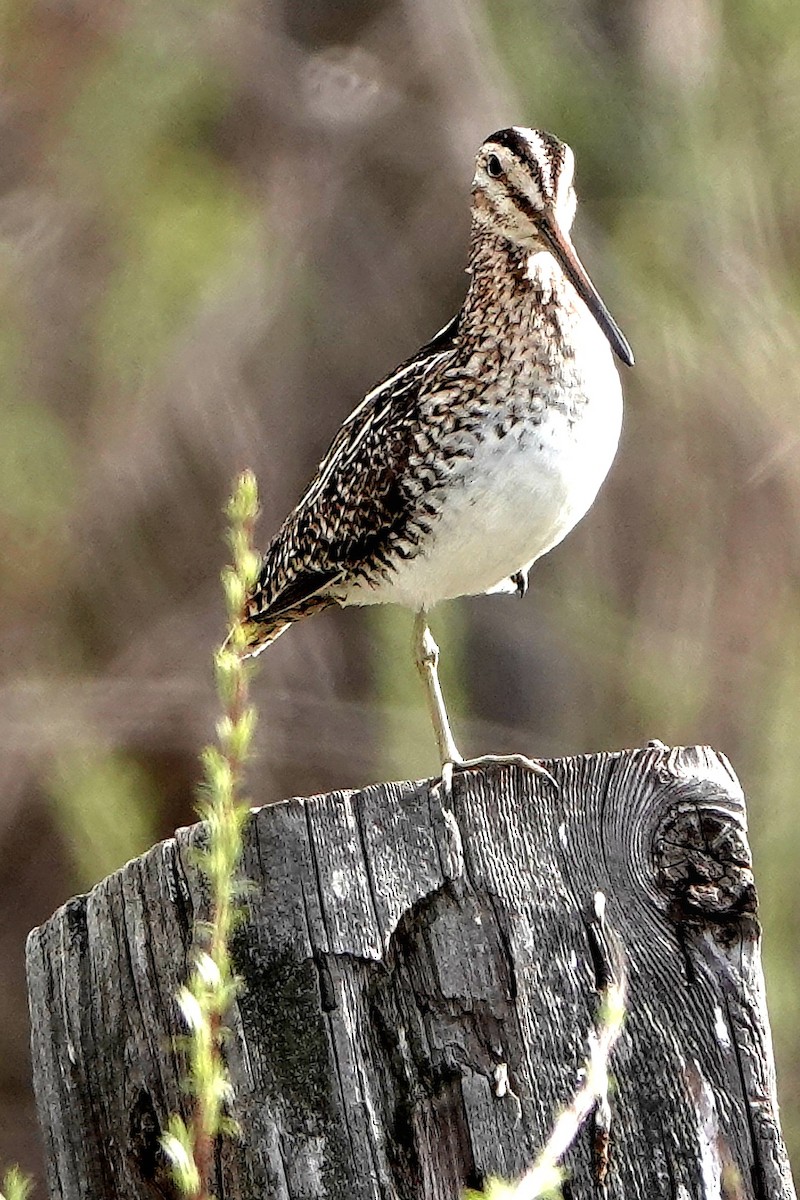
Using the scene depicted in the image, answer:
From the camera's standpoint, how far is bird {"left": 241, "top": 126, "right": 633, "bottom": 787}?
3.54 m

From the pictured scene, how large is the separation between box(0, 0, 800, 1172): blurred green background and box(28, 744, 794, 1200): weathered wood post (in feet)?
11.1

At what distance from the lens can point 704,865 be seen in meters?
2.14

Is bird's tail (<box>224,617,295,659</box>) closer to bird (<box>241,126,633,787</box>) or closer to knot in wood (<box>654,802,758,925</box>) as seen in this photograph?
bird (<box>241,126,633,787</box>)

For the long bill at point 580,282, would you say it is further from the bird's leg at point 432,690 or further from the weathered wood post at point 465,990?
the weathered wood post at point 465,990

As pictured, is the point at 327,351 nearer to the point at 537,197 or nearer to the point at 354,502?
the point at 354,502

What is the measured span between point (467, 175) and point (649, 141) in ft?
2.11

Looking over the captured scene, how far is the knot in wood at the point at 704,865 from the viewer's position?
6.97ft

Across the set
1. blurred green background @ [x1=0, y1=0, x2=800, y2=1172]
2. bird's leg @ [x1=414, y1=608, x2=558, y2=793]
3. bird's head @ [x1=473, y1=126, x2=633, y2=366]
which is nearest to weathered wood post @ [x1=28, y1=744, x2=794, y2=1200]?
bird's leg @ [x1=414, y1=608, x2=558, y2=793]

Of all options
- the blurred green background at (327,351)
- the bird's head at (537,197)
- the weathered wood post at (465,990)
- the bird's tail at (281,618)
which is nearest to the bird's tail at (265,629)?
the bird's tail at (281,618)

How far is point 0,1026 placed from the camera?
19.7 ft

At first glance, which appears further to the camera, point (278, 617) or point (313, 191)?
point (313, 191)

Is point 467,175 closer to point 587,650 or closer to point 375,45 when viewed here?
point 375,45

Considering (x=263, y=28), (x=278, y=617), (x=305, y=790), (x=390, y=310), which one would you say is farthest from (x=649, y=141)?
(x=278, y=617)

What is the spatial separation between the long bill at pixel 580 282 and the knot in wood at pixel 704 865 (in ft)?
4.60
